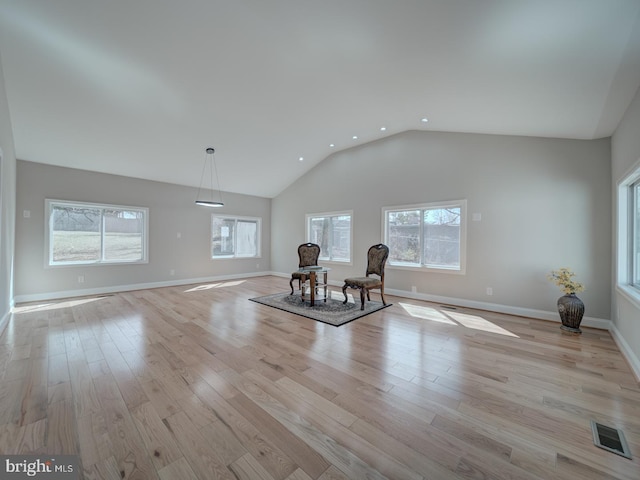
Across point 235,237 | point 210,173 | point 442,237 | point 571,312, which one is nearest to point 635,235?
point 571,312

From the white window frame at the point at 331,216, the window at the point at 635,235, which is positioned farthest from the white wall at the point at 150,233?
the window at the point at 635,235

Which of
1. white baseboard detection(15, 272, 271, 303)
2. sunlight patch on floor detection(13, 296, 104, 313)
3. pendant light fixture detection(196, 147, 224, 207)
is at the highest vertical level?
pendant light fixture detection(196, 147, 224, 207)

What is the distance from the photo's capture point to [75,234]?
5.32 metres

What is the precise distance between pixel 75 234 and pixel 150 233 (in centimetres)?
131

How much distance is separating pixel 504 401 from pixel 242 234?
7357 millimetres

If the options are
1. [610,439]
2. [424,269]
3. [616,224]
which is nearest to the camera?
[610,439]

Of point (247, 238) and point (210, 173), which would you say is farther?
point (247, 238)

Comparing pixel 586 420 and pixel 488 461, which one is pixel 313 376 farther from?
pixel 586 420

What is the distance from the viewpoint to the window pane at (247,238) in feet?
26.2

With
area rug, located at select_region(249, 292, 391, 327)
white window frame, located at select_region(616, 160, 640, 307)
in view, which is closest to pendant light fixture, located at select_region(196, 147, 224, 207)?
area rug, located at select_region(249, 292, 391, 327)

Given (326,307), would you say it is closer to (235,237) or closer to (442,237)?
(442,237)

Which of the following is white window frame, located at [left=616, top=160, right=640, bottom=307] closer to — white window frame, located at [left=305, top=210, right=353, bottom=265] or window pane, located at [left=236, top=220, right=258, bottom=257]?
white window frame, located at [left=305, top=210, right=353, bottom=265]

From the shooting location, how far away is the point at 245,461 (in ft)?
4.57

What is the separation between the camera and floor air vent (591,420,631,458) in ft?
4.91
